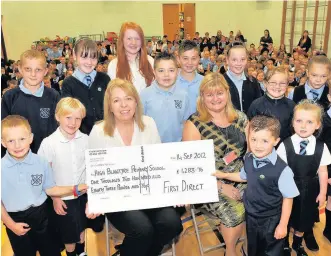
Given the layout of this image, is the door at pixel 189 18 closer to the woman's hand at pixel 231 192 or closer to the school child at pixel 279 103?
the school child at pixel 279 103

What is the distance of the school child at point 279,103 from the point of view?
2.95m

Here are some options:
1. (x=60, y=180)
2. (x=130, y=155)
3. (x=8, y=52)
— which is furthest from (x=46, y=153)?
(x=8, y=52)

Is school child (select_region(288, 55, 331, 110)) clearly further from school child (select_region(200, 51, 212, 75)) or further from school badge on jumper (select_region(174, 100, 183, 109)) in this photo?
school child (select_region(200, 51, 212, 75))

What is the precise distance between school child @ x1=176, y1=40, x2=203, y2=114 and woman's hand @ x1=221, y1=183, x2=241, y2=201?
92 centimetres

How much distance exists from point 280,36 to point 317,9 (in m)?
2.72

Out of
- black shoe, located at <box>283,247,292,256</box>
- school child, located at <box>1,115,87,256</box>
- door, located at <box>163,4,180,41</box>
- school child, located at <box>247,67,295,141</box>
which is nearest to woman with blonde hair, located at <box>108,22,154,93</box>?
school child, located at <box>247,67,295,141</box>

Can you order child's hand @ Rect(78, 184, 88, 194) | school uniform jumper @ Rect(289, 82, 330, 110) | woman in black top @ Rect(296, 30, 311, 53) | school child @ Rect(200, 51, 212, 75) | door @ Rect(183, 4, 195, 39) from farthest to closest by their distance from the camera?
door @ Rect(183, 4, 195, 39) → woman in black top @ Rect(296, 30, 311, 53) → school child @ Rect(200, 51, 212, 75) → school uniform jumper @ Rect(289, 82, 330, 110) → child's hand @ Rect(78, 184, 88, 194)

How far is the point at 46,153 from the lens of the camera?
2502 mm

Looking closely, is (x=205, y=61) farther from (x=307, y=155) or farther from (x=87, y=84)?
(x=307, y=155)

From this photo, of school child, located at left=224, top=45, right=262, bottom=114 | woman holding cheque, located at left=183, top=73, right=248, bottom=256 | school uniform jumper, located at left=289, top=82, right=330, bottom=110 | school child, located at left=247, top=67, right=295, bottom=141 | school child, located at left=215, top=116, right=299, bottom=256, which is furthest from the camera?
school child, located at left=224, top=45, right=262, bottom=114

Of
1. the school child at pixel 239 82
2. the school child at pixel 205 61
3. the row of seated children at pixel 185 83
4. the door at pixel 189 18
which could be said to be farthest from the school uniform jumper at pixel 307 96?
the door at pixel 189 18

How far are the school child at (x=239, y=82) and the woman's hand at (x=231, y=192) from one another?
96 cm

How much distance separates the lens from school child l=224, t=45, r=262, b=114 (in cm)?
328

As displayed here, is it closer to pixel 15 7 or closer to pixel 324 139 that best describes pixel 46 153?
pixel 324 139
